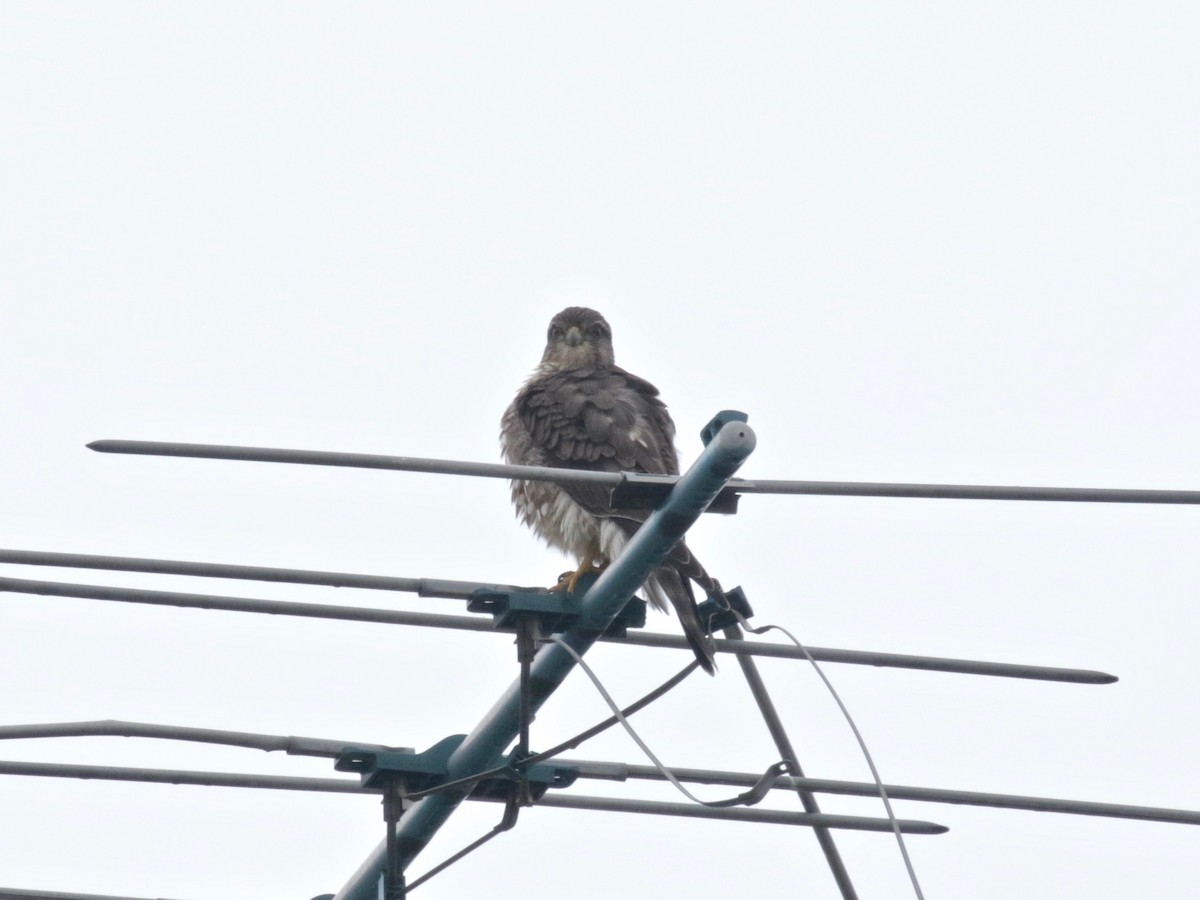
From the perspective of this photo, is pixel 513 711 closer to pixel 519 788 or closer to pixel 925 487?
pixel 519 788

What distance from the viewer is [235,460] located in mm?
3705

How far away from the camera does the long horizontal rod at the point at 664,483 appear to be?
3.69m

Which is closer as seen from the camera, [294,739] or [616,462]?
[294,739]

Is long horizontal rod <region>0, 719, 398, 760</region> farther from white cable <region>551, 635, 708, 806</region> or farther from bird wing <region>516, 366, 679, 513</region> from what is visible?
bird wing <region>516, 366, 679, 513</region>

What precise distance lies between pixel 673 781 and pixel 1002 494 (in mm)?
942

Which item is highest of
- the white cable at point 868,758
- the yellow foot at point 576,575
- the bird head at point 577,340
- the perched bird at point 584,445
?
the bird head at point 577,340

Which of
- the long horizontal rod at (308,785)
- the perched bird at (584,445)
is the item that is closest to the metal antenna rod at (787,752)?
the long horizontal rod at (308,785)

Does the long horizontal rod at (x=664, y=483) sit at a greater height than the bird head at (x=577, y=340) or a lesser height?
lesser

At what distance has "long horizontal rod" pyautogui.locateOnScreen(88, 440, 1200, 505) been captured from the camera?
3689 millimetres

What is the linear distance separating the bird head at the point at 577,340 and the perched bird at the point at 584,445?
4.60 ft

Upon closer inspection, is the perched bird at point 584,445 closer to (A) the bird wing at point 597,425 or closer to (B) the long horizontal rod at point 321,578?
(A) the bird wing at point 597,425

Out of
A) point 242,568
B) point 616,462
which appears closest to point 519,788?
point 242,568

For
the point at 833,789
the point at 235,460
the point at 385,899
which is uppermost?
the point at 235,460

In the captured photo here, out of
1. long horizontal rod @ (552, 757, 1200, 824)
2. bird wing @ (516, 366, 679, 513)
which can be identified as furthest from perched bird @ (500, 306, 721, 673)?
long horizontal rod @ (552, 757, 1200, 824)
